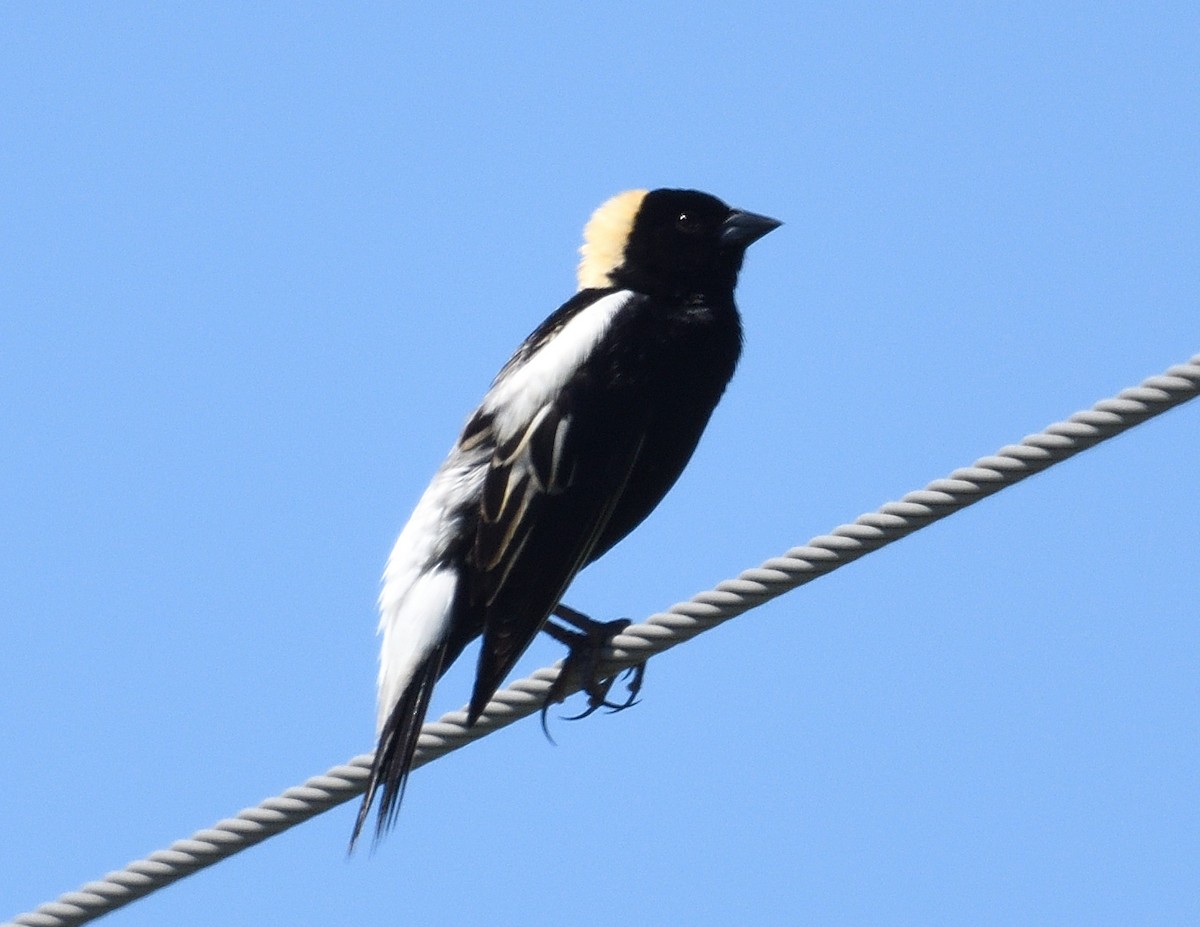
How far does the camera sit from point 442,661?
4.28 m

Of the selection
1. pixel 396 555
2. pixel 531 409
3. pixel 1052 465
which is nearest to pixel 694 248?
pixel 531 409

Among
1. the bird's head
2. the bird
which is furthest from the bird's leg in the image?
the bird's head

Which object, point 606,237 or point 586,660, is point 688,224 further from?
point 586,660

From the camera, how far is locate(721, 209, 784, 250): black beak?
18.2ft

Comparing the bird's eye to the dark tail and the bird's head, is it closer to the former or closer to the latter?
the bird's head

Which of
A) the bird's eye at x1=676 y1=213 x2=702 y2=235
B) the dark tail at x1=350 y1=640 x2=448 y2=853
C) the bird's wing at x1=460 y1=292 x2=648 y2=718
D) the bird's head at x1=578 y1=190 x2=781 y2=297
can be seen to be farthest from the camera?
the bird's eye at x1=676 y1=213 x2=702 y2=235

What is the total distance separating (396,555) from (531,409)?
1.70 feet

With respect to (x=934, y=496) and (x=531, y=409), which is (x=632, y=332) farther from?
(x=934, y=496)

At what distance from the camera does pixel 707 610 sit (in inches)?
137

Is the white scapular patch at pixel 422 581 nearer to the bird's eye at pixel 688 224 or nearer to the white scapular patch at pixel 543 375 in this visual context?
the white scapular patch at pixel 543 375

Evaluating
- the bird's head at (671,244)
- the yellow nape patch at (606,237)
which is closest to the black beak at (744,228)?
the bird's head at (671,244)

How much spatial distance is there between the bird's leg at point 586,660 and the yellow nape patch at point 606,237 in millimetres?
1339

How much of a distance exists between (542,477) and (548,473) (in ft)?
0.07

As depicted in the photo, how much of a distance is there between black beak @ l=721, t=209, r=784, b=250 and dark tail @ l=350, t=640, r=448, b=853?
75.7 inches
